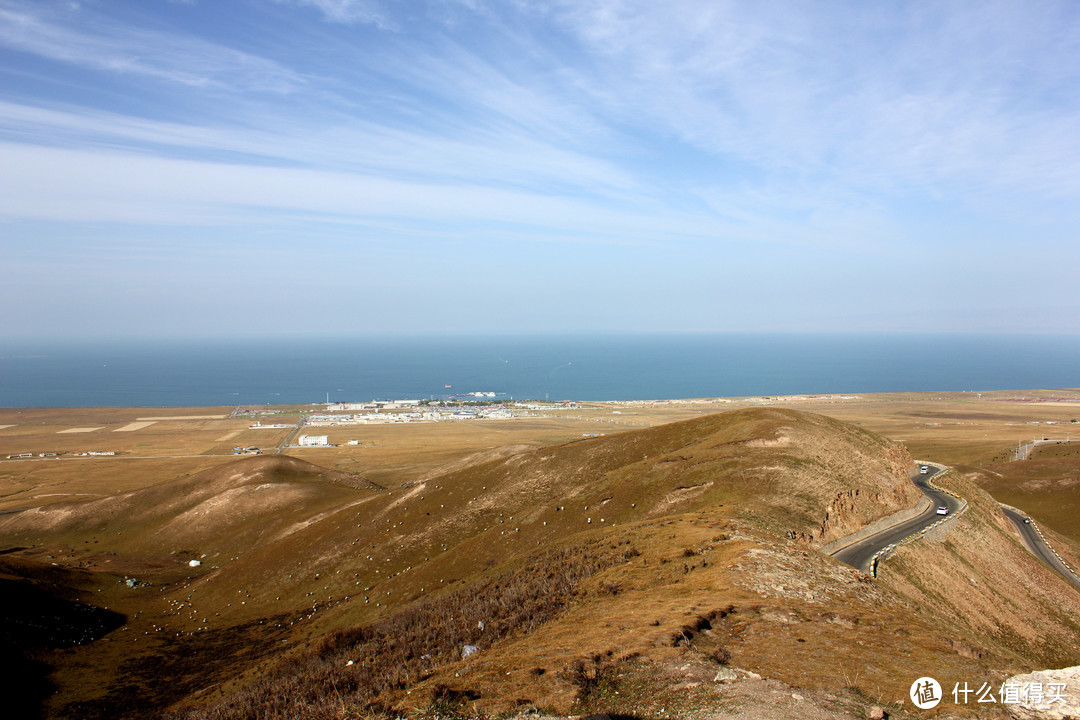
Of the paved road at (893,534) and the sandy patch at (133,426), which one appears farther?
the sandy patch at (133,426)

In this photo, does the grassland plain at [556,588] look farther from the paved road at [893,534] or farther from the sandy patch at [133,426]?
the sandy patch at [133,426]

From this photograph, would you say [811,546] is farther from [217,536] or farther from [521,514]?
[217,536]

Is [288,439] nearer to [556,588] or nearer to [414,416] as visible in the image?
[414,416]

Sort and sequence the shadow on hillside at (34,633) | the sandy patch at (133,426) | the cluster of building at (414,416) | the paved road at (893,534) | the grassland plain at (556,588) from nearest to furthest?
1. the grassland plain at (556,588)
2. the shadow on hillside at (34,633)
3. the paved road at (893,534)
4. the sandy patch at (133,426)
5. the cluster of building at (414,416)

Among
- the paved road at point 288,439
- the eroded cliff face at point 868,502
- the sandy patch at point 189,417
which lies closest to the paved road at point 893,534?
the eroded cliff face at point 868,502

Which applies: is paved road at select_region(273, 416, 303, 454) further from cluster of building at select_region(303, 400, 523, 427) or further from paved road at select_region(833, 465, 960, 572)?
paved road at select_region(833, 465, 960, 572)

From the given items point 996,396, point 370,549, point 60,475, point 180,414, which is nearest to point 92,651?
point 370,549

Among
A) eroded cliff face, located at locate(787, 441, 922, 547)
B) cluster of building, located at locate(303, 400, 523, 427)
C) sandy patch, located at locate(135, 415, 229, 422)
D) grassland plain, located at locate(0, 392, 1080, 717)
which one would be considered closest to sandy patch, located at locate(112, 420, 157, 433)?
sandy patch, located at locate(135, 415, 229, 422)
